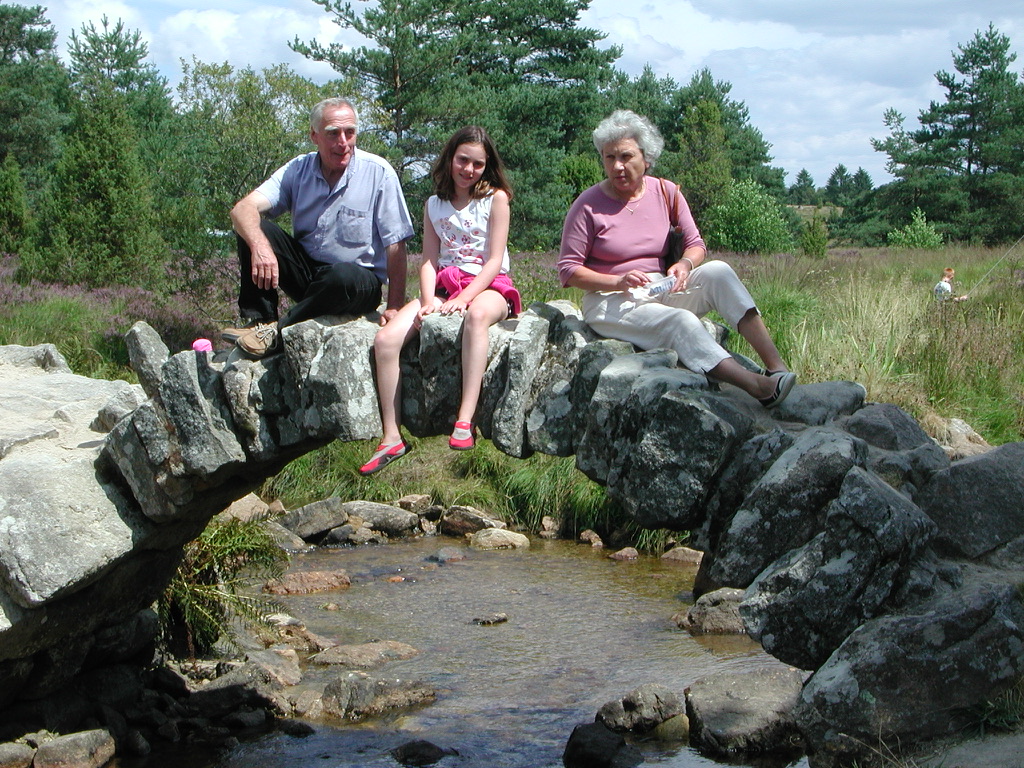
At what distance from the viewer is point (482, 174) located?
225 inches

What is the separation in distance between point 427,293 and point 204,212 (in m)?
9.67

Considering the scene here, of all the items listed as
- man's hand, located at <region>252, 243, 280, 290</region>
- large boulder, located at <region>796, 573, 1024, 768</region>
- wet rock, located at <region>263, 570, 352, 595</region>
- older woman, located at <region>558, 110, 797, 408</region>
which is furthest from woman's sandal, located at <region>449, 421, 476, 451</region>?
wet rock, located at <region>263, 570, 352, 595</region>

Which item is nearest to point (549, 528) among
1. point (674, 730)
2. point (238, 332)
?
point (674, 730)

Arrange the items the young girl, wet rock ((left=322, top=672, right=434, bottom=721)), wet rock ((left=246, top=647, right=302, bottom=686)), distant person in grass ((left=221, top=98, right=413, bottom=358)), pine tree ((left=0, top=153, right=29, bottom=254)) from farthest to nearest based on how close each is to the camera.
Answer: pine tree ((left=0, top=153, right=29, bottom=254)) → wet rock ((left=246, top=647, right=302, bottom=686)) → wet rock ((left=322, top=672, right=434, bottom=721)) → distant person in grass ((left=221, top=98, right=413, bottom=358)) → the young girl

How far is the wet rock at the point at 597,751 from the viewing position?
6973 millimetres

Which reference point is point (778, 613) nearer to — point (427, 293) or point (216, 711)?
point (427, 293)

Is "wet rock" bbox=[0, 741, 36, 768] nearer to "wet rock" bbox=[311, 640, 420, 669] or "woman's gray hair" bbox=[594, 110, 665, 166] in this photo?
"wet rock" bbox=[311, 640, 420, 669]

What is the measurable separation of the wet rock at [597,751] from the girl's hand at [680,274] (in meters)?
3.18

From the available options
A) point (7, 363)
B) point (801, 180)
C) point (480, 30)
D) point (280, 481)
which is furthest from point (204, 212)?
point (801, 180)

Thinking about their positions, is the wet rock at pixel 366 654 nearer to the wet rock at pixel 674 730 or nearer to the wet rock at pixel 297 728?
the wet rock at pixel 297 728

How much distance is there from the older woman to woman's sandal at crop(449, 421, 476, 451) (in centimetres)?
80

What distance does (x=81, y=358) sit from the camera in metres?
14.1

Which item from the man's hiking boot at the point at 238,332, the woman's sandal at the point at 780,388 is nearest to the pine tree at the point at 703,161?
the man's hiking boot at the point at 238,332

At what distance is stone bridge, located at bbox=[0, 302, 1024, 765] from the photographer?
13.7 feet
